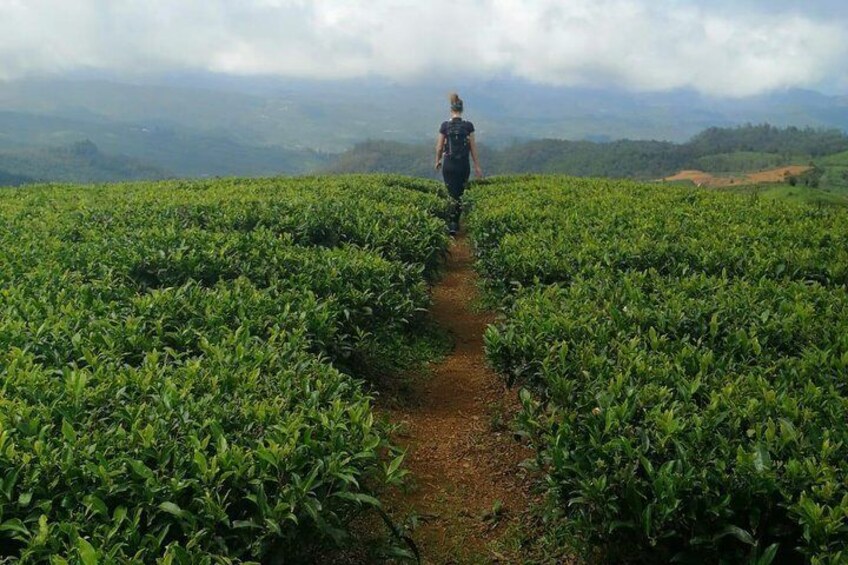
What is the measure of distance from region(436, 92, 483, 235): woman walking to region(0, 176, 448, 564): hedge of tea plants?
667 centimetres

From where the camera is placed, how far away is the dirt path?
4.52 meters

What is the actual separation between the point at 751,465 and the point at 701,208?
7959 millimetres

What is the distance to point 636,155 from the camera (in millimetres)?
146125

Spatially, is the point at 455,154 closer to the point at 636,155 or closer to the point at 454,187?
the point at 454,187

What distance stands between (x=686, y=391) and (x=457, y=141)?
11401mm

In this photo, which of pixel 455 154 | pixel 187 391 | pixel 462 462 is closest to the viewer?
pixel 187 391

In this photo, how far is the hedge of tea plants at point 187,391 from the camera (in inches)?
117

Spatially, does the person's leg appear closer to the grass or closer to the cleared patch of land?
the grass

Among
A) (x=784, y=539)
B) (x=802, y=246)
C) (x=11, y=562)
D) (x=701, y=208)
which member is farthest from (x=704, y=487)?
(x=701, y=208)

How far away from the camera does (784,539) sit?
326 centimetres

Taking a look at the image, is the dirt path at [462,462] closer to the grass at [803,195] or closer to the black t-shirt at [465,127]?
the black t-shirt at [465,127]

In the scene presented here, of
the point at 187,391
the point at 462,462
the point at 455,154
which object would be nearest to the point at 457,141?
the point at 455,154

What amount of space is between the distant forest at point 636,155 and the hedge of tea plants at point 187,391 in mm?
130955

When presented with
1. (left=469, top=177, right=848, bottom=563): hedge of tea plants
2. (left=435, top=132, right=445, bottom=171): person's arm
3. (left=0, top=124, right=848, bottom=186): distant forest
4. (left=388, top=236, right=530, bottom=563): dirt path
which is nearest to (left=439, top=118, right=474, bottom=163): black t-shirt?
(left=435, top=132, right=445, bottom=171): person's arm
